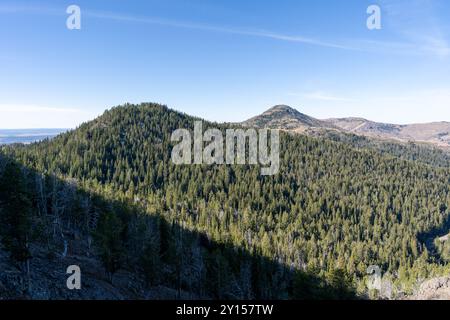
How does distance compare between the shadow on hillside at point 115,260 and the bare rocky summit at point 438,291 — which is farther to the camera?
the bare rocky summit at point 438,291

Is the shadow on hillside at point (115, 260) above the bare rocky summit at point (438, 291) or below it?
above

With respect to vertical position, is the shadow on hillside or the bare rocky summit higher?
the shadow on hillside

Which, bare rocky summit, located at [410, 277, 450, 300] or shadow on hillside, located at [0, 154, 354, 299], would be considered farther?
bare rocky summit, located at [410, 277, 450, 300]

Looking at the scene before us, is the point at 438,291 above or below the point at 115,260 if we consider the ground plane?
below

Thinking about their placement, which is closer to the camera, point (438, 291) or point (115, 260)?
point (115, 260)
